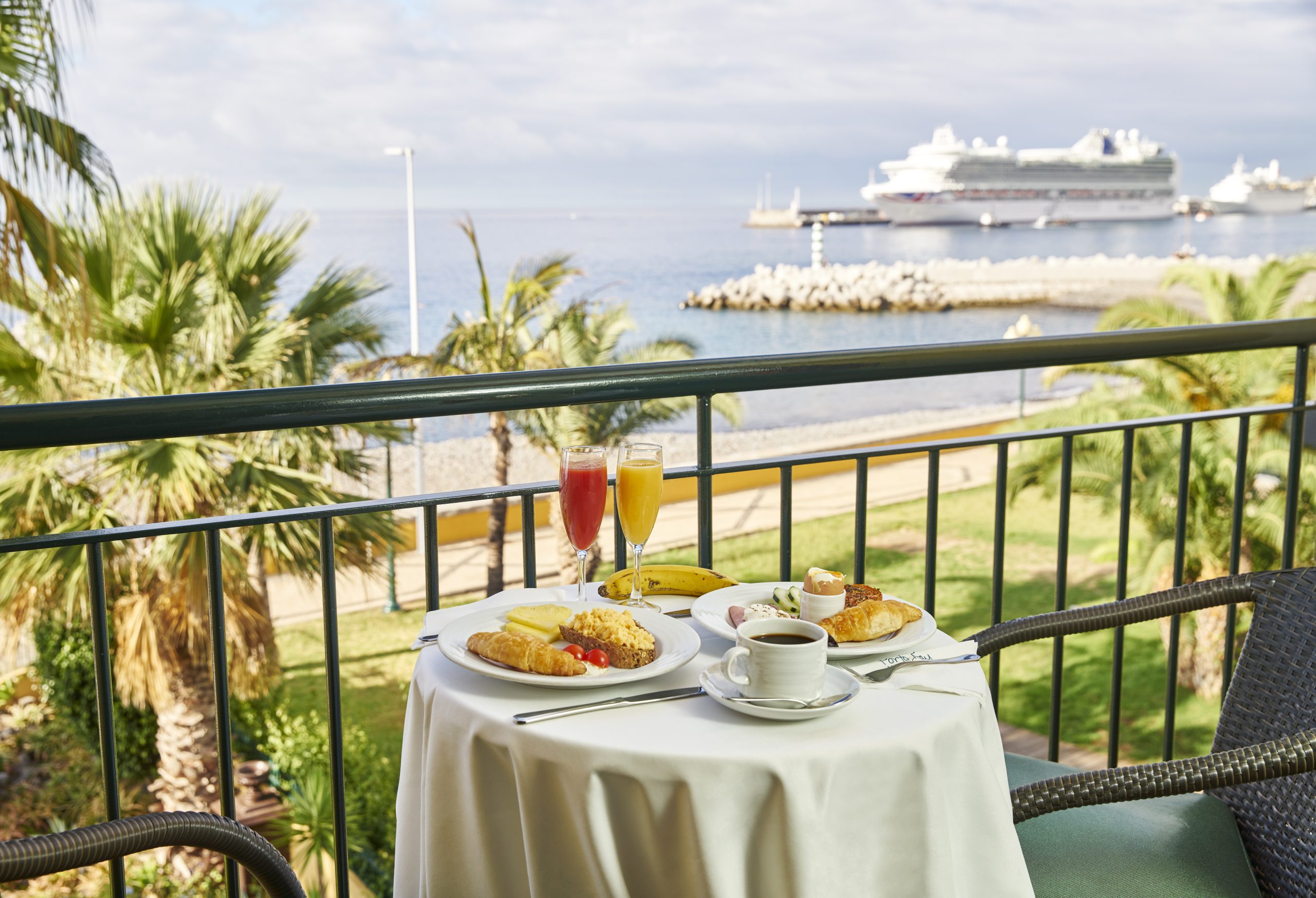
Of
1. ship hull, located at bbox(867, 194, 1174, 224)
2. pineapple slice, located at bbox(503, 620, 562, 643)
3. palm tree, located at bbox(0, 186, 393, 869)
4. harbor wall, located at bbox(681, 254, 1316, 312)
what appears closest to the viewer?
pineapple slice, located at bbox(503, 620, 562, 643)

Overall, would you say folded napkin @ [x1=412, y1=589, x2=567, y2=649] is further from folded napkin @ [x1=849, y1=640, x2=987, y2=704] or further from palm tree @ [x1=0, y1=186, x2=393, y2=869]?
palm tree @ [x1=0, y1=186, x2=393, y2=869]

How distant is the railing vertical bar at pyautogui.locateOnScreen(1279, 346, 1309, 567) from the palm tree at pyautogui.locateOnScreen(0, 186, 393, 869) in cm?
679

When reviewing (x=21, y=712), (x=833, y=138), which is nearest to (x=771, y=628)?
(x=21, y=712)

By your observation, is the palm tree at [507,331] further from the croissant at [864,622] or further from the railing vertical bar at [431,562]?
the croissant at [864,622]

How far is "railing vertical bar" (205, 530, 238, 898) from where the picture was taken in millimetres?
1562

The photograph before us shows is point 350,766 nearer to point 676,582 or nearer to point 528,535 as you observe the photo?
point 528,535

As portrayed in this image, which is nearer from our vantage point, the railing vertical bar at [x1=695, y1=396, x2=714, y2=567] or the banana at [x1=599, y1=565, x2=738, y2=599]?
the banana at [x1=599, y1=565, x2=738, y2=599]

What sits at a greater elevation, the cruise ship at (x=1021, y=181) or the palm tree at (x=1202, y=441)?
the cruise ship at (x=1021, y=181)

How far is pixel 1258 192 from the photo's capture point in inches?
2854

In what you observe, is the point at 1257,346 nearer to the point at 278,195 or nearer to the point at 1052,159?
the point at 278,195

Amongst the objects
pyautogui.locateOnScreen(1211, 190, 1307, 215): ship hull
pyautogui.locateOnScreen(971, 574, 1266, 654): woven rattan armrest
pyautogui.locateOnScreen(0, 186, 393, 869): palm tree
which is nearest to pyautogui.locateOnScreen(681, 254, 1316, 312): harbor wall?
pyautogui.locateOnScreen(1211, 190, 1307, 215): ship hull

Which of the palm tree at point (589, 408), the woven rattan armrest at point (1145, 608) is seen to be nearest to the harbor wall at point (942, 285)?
the palm tree at point (589, 408)

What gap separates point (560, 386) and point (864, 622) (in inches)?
27.4

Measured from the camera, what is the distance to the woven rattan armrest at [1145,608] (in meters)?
1.79
